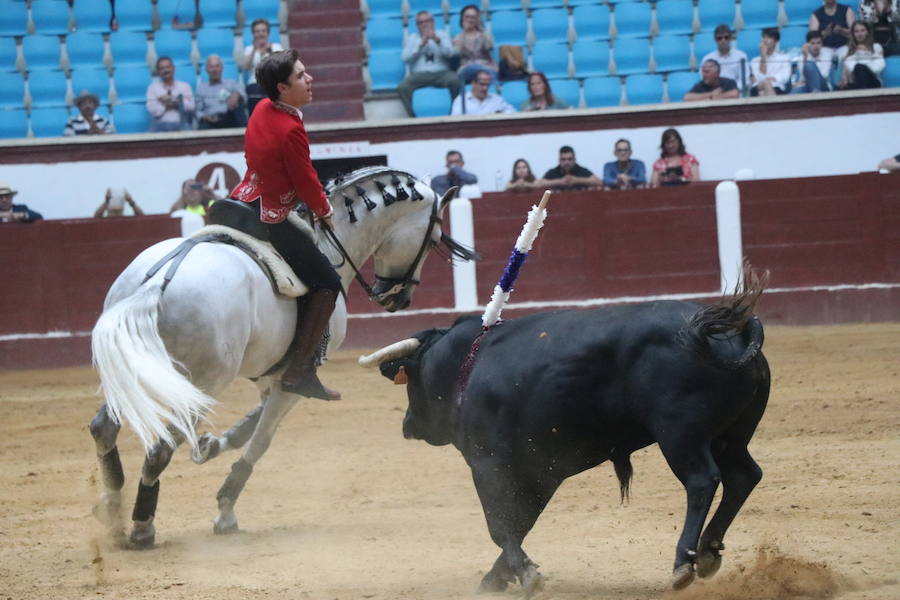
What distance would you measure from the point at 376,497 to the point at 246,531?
0.82m

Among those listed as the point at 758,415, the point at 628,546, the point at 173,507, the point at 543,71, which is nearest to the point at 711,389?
Result: the point at 758,415

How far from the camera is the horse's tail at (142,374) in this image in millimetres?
4699

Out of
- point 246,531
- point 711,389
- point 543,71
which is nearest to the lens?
point 711,389

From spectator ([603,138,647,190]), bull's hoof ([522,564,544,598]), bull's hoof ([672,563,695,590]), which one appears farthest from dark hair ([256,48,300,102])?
spectator ([603,138,647,190])

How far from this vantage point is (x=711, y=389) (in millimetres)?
3961

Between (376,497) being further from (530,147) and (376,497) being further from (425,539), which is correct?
(530,147)

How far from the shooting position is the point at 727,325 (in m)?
3.97

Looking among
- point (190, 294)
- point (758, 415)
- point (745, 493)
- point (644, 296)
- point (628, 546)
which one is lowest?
point (644, 296)

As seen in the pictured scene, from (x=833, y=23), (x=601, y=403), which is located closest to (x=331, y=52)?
(x=833, y=23)

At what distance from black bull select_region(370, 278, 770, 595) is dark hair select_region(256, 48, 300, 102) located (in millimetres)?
1405

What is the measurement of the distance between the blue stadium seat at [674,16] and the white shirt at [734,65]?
108 centimetres

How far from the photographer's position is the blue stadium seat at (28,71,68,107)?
14242 millimetres

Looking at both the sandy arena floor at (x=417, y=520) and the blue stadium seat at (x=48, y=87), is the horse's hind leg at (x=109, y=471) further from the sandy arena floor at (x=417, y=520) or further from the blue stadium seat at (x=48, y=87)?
the blue stadium seat at (x=48, y=87)

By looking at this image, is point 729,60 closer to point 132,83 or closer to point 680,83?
point 680,83
